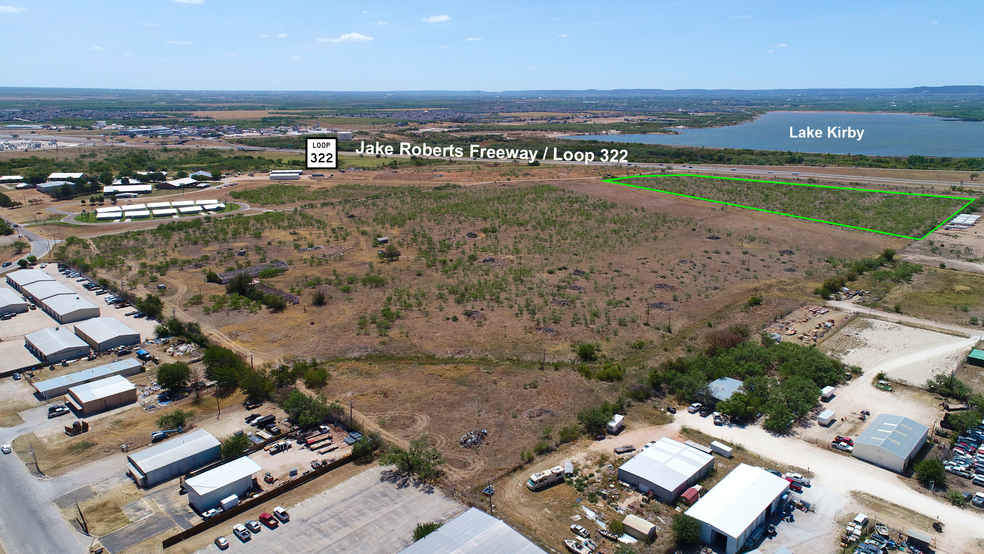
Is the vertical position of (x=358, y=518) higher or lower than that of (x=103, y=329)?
lower

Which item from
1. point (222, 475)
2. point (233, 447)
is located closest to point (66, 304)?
point (233, 447)

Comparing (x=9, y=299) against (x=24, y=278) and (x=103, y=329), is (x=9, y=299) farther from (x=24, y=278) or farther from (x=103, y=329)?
(x=103, y=329)

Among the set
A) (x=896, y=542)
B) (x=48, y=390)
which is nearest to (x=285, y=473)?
(x=48, y=390)

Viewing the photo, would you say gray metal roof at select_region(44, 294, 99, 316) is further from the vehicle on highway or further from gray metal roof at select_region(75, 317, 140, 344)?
the vehicle on highway

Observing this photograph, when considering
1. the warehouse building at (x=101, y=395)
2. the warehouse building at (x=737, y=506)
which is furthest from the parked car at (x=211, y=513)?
the warehouse building at (x=737, y=506)

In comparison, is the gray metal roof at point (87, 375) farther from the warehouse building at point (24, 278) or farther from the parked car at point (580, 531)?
the parked car at point (580, 531)

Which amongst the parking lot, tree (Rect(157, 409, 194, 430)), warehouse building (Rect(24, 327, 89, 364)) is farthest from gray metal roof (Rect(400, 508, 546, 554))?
warehouse building (Rect(24, 327, 89, 364))
